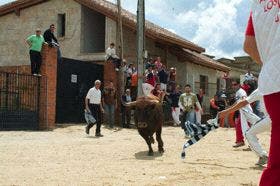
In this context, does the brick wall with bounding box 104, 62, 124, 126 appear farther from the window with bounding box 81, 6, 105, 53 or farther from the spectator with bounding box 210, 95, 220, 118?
the window with bounding box 81, 6, 105, 53

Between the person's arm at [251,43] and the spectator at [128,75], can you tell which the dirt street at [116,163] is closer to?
the person's arm at [251,43]

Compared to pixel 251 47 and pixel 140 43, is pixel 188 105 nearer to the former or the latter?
pixel 140 43

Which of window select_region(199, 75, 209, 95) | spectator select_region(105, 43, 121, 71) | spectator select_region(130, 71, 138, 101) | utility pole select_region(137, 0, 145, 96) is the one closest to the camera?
utility pole select_region(137, 0, 145, 96)

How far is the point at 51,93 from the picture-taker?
1850 centimetres

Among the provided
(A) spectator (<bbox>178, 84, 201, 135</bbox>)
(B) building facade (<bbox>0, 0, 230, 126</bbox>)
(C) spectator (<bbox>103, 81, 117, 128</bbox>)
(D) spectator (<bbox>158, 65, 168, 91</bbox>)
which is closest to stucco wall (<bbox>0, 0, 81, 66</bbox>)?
(B) building facade (<bbox>0, 0, 230, 126</bbox>)

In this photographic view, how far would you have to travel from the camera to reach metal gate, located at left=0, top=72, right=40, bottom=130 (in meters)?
17.3

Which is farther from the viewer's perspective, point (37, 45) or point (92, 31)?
point (92, 31)

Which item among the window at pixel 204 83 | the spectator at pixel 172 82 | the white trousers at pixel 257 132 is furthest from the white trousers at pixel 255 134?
the window at pixel 204 83

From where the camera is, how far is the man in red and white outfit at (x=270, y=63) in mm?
2617

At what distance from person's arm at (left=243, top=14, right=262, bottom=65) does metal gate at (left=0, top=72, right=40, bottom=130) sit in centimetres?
1483

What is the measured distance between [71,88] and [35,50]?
119 inches

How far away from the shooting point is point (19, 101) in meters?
18.0

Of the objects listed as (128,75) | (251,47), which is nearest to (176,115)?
(128,75)

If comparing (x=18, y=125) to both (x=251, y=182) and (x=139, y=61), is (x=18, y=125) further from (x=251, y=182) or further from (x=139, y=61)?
(x=251, y=182)
